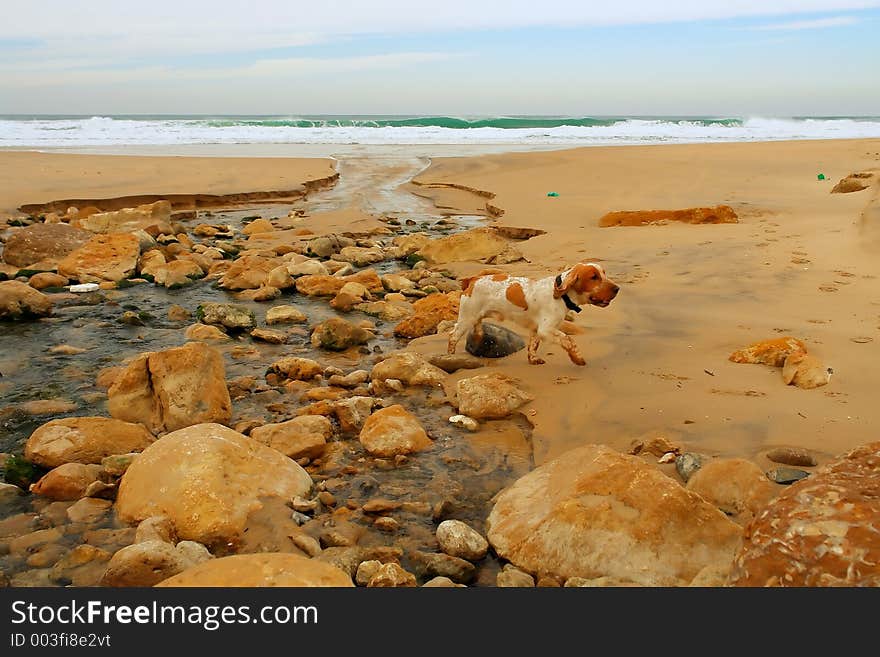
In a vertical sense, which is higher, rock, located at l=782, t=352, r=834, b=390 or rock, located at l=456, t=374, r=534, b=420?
rock, located at l=782, t=352, r=834, b=390

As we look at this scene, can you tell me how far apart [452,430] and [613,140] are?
38.5 meters

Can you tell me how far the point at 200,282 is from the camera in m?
9.23

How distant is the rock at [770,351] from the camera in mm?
4984

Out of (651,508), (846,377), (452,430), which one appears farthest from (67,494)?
(846,377)

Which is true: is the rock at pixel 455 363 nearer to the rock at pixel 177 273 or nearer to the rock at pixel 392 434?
the rock at pixel 392 434

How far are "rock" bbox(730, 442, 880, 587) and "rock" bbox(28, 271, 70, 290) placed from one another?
29.9ft

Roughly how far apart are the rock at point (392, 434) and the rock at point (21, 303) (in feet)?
16.3

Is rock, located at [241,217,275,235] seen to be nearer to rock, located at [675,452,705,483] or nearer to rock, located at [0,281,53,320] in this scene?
rock, located at [0,281,53,320]

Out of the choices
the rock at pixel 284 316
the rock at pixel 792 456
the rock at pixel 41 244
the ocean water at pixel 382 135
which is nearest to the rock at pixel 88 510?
the rock at pixel 284 316

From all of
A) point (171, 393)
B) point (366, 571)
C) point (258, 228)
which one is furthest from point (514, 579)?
point (258, 228)

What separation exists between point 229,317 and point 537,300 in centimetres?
354

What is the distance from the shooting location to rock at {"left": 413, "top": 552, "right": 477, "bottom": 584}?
3130mm

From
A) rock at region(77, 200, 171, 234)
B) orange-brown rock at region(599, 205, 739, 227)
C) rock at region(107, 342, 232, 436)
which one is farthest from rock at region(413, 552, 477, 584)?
rock at region(77, 200, 171, 234)
